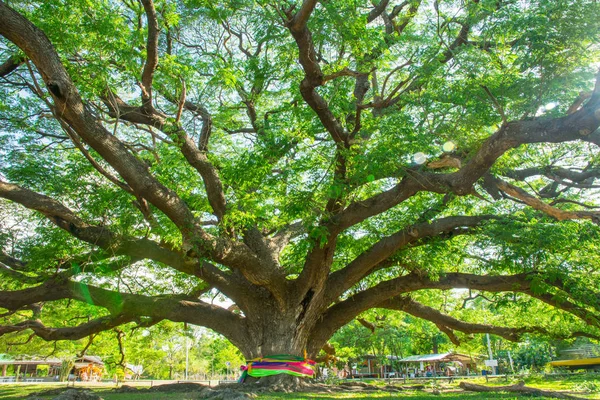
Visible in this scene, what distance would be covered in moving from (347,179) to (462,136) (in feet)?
7.31

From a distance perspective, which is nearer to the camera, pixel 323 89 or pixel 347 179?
pixel 347 179

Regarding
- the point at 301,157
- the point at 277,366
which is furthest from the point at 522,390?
the point at 301,157

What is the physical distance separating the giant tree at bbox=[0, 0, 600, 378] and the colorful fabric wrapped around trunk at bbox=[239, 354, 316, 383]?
281 millimetres

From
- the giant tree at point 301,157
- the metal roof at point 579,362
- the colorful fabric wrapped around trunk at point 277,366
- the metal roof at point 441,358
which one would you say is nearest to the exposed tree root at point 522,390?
the giant tree at point 301,157

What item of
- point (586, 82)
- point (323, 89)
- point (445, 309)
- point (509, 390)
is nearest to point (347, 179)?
point (323, 89)

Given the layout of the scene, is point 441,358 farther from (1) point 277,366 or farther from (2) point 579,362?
(1) point 277,366

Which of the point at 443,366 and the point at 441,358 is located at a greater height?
the point at 441,358

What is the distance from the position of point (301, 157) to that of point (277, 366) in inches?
165

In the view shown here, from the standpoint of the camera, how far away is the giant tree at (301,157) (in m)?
5.97

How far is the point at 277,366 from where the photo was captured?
805 cm

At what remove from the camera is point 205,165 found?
23.7ft

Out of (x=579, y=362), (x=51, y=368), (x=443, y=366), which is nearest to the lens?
(x=579, y=362)

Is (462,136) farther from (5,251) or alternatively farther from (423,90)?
(5,251)

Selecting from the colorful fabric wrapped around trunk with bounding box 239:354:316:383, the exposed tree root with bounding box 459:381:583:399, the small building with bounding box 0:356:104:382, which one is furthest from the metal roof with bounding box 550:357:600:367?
the small building with bounding box 0:356:104:382
